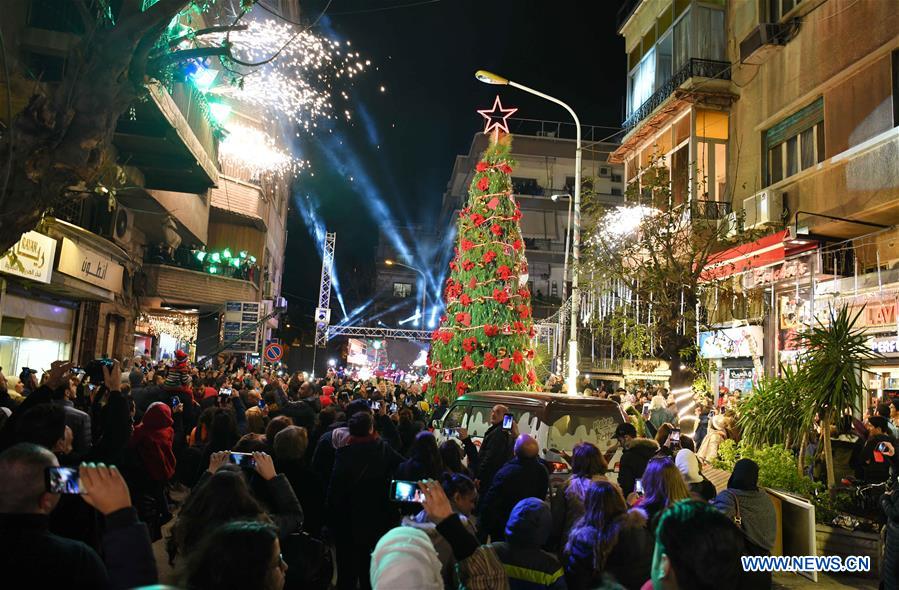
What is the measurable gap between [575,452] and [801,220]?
13750mm

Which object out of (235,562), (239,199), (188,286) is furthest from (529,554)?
(239,199)

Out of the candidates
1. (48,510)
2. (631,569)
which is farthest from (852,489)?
(48,510)

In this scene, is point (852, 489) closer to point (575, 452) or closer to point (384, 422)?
point (575, 452)

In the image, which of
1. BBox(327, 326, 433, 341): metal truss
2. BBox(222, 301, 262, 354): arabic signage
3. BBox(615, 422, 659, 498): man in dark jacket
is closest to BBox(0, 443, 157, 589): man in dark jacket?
BBox(615, 422, 659, 498): man in dark jacket

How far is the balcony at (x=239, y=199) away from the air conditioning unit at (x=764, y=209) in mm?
22676

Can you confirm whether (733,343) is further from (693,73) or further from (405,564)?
(405,564)

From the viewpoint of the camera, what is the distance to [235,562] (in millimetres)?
2355

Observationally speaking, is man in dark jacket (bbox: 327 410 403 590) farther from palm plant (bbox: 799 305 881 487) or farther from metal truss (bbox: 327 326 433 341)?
metal truss (bbox: 327 326 433 341)

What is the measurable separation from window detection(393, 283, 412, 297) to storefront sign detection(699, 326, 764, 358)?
46030 millimetres

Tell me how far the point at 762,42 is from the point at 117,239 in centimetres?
1796

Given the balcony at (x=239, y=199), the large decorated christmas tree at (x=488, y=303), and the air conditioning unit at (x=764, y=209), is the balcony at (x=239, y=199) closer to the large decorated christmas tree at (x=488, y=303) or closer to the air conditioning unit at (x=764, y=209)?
the large decorated christmas tree at (x=488, y=303)

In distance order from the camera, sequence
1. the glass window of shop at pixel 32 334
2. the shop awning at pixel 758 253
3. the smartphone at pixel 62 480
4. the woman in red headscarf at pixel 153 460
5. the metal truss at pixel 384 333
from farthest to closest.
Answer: the metal truss at pixel 384 333, the shop awning at pixel 758 253, the glass window of shop at pixel 32 334, the woman in red headscarf at pixel 153 460, the smartphone at pixel 62 480

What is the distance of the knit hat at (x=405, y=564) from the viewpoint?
2.62 meters

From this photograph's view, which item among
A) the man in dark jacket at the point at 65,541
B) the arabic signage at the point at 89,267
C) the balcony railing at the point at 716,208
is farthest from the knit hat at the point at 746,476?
the balcony railing at the point at 716,208
